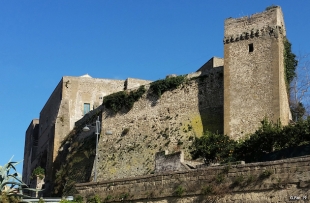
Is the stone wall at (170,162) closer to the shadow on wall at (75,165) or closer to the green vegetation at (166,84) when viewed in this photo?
the green vegetation at (166,84)

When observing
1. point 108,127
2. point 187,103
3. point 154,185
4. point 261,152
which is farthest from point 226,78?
point 154,185

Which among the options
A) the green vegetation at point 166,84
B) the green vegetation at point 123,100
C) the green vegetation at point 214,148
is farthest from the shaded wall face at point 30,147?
the green vegetation at point 214,148

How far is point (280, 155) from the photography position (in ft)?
73.0

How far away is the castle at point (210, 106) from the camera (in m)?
31.2

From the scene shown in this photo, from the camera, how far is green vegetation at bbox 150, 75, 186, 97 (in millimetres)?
36062

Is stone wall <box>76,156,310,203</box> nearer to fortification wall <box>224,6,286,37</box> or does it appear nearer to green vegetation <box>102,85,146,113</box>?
fortification wall <box>224,6,286,37</box>

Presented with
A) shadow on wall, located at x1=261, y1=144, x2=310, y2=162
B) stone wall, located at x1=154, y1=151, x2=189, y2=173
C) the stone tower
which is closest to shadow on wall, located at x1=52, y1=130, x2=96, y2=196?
the stone tower

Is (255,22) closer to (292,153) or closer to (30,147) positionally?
(292,153)

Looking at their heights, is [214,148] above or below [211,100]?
below

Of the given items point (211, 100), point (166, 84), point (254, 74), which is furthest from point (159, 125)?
point (254, 74)

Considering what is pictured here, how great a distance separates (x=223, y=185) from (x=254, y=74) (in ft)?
53.4

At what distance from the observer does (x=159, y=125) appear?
36000 mm

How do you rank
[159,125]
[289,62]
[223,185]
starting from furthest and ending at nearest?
[159,125], [289,62], [223,185]

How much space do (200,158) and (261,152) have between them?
12.3ft
